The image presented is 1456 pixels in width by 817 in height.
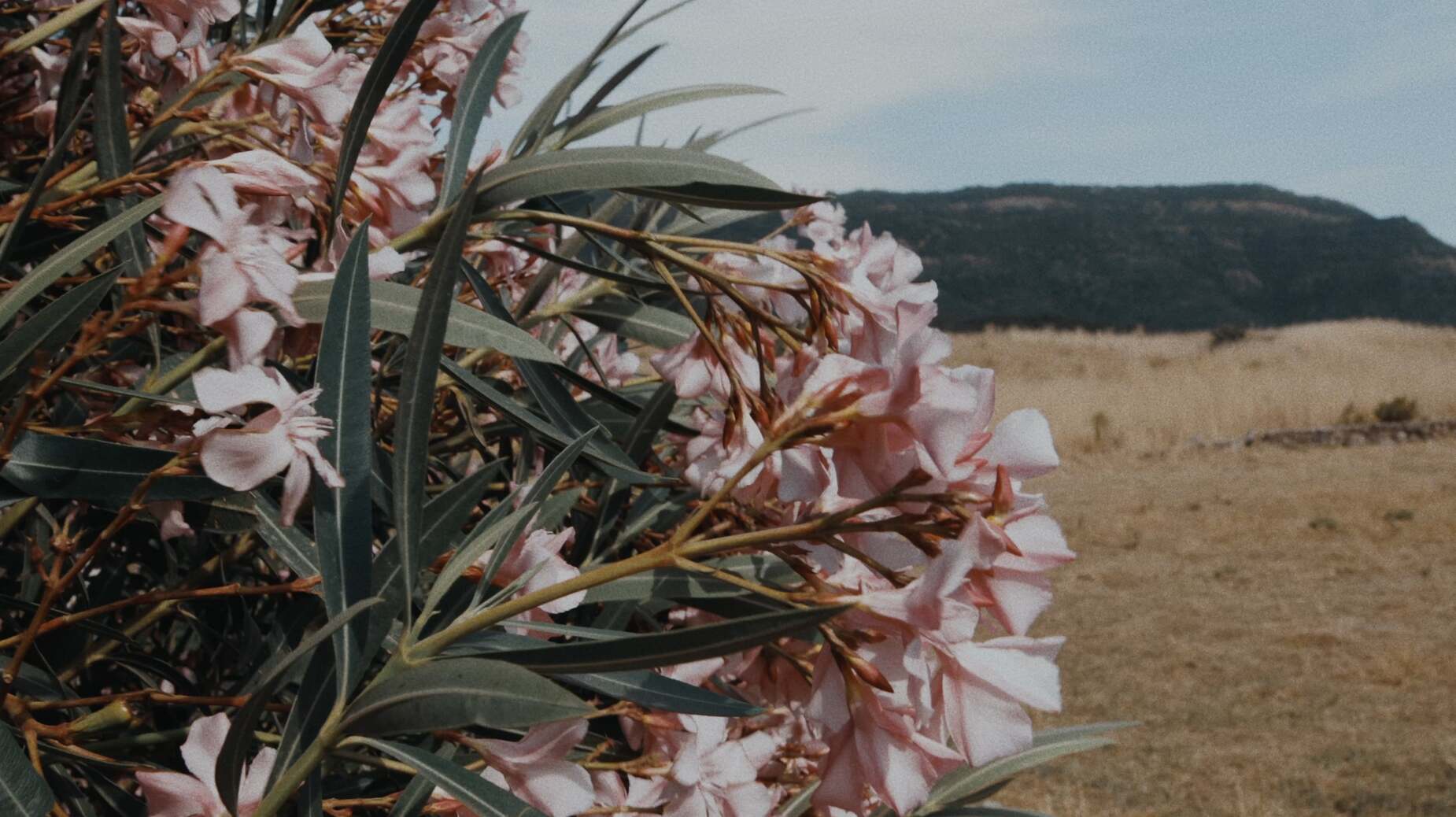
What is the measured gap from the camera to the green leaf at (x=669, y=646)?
1.19 ft

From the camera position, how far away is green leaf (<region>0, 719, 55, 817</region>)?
438 millimetres

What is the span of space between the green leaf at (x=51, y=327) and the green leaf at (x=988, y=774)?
1.88 feet

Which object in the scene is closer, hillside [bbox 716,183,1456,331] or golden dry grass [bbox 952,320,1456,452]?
golden dry grass [bbox 952,320,1456,452]

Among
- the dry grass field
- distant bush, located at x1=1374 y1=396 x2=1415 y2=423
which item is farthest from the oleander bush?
distant bush, located at x1=1374 y1=396 x2=1415 y2=423

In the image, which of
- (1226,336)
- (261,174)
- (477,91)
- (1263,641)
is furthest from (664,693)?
(1226,336)

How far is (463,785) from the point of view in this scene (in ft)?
1.39

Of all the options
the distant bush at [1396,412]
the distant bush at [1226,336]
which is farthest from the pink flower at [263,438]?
the distant bush at [1226,336]

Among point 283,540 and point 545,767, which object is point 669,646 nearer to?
point 545,767

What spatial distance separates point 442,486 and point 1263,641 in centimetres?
533

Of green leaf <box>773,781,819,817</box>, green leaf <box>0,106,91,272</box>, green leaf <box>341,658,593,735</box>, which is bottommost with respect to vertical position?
green leaf <box>773,781,819,817</box>

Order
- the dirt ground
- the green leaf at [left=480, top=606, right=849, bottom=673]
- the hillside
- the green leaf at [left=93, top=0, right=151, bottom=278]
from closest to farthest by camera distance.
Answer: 1. the green leaf at [left=480, top=606, right=849, bottom=673]
2. the green leaf at [left=93, top=0, right=151, bottom=278]
3. the dirt ground
4. the hillside

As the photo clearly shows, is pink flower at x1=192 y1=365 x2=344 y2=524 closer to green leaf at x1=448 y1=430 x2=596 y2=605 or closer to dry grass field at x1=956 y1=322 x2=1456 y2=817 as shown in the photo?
green leaf at x1=448 y1=430 x2=596 y2=605

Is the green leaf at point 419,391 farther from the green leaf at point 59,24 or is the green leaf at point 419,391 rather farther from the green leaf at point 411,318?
the green leaf at point 59,24

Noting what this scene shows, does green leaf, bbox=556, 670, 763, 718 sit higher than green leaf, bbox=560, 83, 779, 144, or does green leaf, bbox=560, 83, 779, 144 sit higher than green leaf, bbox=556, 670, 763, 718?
green leaf, bbox=560, 83, 779, 144
